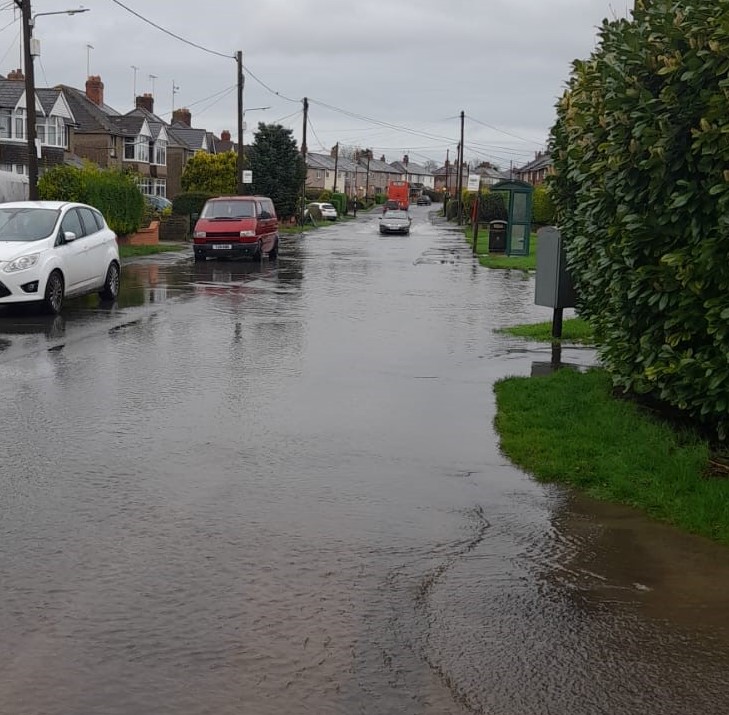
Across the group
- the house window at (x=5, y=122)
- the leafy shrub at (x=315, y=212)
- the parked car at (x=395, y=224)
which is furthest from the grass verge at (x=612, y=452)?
the leafy shrub at (x=315, y=212)

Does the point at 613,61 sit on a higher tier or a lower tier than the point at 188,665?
higher

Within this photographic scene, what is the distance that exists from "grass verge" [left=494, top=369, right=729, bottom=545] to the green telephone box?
2329 cm

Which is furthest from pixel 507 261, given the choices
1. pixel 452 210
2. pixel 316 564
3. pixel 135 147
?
pixel 452 210

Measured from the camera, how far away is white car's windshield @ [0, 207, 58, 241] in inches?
612

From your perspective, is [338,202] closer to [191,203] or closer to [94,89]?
[94,89]

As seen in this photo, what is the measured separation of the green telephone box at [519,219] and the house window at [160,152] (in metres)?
56.8

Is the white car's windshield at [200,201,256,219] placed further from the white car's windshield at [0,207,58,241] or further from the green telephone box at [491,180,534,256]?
the white car's windshield at [0,207,58,241]

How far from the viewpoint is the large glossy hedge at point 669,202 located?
6426 mm

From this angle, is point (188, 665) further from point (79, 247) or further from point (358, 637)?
point (79, 247)

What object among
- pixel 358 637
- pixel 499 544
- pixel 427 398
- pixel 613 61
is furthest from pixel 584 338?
pixel 358 637

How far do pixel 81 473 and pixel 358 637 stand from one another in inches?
120

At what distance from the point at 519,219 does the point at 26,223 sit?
19457 millimetres

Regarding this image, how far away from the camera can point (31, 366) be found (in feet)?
35.2

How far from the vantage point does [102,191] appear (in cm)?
3069
